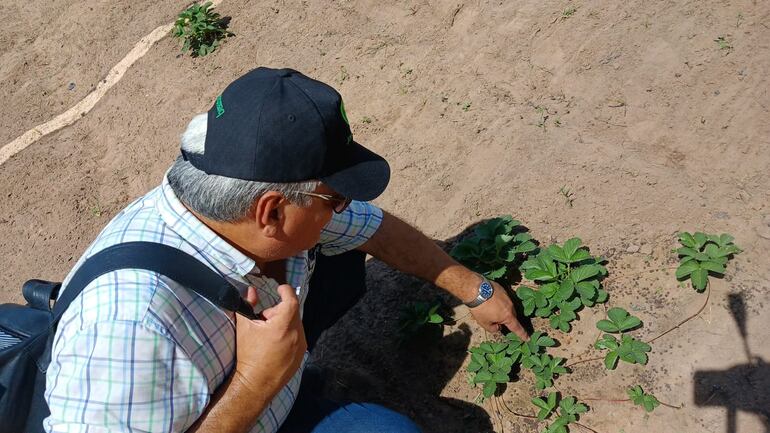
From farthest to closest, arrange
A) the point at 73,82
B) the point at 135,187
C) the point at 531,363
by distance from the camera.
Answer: the point at 73,82, the point at 135,187, the point at 531,363

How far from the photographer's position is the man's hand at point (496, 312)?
278 centimetres

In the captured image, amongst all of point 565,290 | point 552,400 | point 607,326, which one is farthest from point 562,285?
point 552,400

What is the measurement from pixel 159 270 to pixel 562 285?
1733 mm

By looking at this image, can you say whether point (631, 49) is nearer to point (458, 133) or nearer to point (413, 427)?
point (458, 133)

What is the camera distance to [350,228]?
257 cm

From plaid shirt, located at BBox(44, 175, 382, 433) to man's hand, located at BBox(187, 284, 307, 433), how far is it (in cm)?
4

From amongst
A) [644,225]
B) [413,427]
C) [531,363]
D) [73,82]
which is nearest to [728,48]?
[644,225]

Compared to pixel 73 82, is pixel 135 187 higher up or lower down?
lower down

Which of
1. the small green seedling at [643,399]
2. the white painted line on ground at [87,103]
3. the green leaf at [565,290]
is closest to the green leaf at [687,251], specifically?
the green leaf at [565,290]

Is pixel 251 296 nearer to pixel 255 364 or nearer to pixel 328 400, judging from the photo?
pixel 255 364

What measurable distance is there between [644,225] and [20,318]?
244 centimetres

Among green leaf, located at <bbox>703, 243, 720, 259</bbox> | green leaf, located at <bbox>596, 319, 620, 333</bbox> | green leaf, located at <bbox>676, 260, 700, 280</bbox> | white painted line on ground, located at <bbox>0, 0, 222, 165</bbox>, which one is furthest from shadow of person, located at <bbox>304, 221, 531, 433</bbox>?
white painted line on ground, located at <bbox>0, 0, 222, 165</bbox>

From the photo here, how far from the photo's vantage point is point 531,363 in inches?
111

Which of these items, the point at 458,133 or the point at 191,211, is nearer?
the point at 191,211
